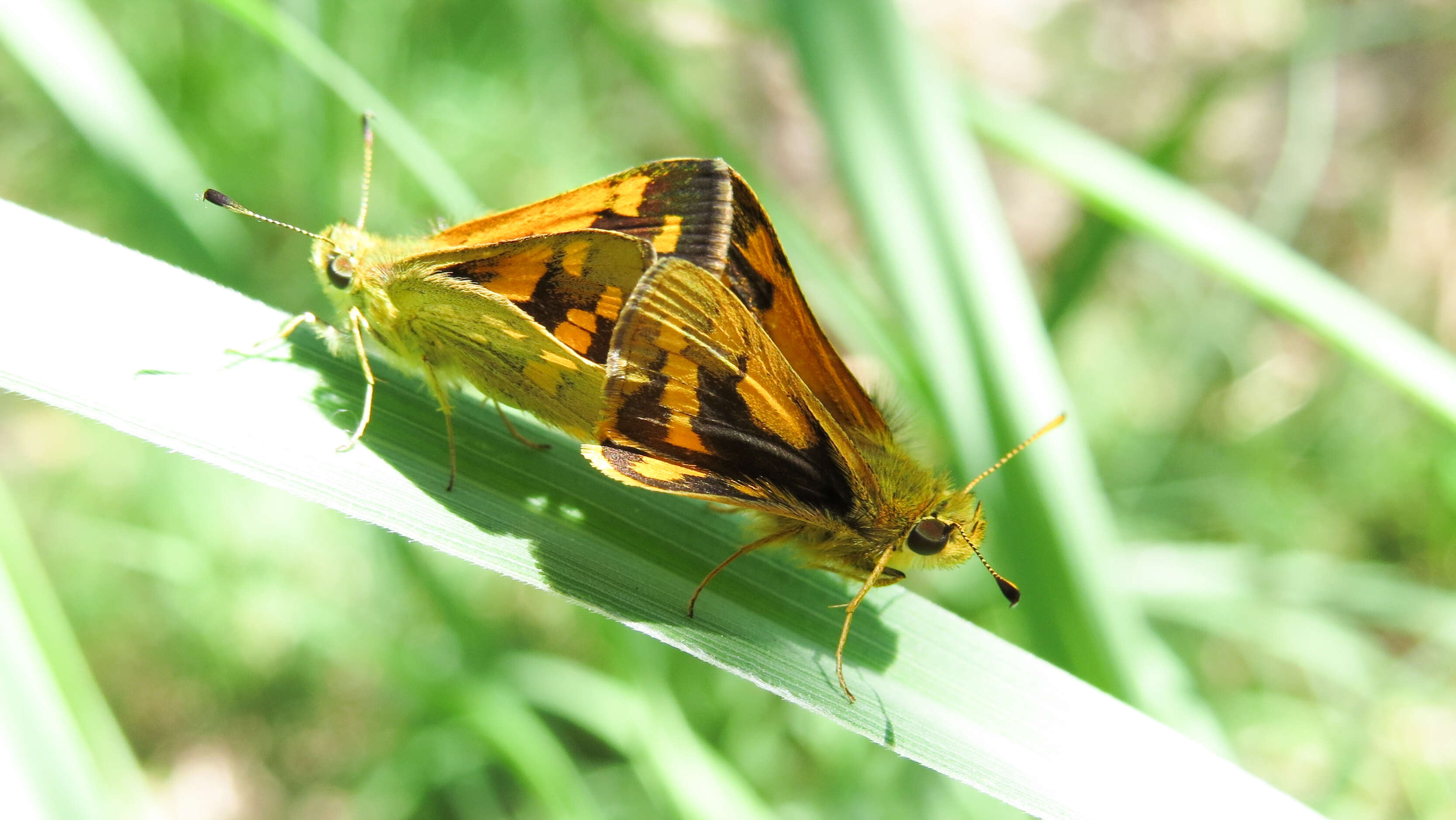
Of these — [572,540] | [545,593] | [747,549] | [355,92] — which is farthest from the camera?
[545,593]

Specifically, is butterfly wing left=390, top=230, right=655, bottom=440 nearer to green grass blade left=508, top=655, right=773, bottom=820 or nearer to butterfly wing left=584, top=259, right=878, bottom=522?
butterfly wing left=584, top=259, right=878, bottom=522

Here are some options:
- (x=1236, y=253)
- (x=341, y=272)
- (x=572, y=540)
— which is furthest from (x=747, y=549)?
(x=1236, y=253)

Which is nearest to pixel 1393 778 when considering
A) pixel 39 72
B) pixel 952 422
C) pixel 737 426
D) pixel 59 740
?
pixel 952 422

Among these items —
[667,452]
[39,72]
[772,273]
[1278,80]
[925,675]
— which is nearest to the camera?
[925,675]

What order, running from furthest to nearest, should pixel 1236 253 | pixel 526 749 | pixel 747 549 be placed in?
pixel 526 749, pixel 1236 253, pixel 747 549

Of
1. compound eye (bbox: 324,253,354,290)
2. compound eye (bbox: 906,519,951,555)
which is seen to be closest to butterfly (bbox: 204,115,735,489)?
compound eye (bbox: 324,253,354,290)

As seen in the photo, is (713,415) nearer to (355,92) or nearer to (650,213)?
(650,213)

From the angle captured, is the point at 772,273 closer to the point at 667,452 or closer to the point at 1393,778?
the point at 667,452
